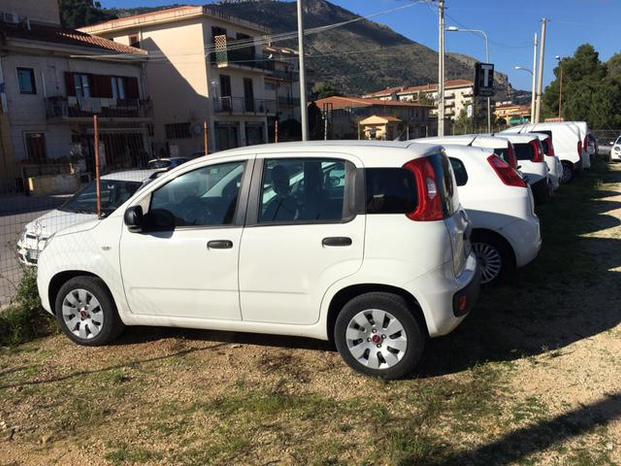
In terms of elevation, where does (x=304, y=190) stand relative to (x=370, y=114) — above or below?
below

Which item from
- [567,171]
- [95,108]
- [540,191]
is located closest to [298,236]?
[540,191]

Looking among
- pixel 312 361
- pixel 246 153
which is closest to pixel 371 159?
pixel 246 153

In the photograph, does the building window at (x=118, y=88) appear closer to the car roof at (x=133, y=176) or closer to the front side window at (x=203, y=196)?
the car roof at (x=133, y=176)

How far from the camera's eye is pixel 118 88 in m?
33.5

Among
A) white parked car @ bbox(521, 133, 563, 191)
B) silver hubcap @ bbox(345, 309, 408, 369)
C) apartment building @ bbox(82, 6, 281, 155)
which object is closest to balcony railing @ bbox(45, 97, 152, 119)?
apartment building @ bbox(82, 6, 281, 155)

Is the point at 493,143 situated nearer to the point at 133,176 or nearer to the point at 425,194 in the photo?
the point at 425,194

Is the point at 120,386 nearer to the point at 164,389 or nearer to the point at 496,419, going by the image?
the point at 164,389

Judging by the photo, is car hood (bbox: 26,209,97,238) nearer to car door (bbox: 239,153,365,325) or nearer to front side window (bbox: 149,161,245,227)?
front side window (bbox: 149,161,245,227)

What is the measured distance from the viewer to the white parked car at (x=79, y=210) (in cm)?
712

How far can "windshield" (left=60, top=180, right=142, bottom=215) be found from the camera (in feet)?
26.1

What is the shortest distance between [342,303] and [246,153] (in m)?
1.39

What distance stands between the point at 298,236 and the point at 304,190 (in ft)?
1.23

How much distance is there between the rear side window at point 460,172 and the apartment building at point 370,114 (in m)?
46.0

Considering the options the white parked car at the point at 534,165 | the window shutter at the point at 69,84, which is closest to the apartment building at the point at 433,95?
the window shutter at the point at 69,84
